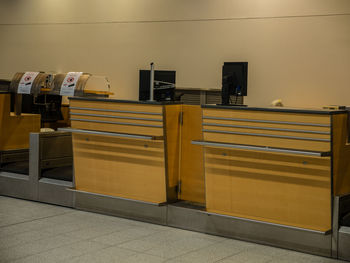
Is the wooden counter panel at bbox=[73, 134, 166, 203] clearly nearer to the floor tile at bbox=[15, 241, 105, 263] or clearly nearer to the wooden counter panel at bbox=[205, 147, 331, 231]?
the wooden counter panel at bbox=[205, 147, 331, 231]

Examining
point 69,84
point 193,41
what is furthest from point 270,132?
point 193,41

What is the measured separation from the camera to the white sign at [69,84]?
5914mm

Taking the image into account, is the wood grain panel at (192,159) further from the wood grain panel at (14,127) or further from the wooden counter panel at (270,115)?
the wood grain panel at (14,127)

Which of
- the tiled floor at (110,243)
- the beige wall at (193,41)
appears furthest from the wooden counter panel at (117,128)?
the beige wall at (193,41)

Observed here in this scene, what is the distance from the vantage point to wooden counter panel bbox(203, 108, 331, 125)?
151 inches

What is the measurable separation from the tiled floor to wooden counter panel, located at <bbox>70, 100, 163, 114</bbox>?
3.61 feet

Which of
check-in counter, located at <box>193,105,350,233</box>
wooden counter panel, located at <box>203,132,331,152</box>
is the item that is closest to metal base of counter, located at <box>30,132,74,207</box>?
check-in counter, located at <box>193,105,350,233</box>

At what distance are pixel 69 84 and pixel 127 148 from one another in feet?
4.90

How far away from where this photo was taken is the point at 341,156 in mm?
3990

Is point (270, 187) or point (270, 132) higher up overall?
point (270, 132)

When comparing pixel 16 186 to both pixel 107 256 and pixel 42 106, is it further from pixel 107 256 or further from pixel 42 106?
pixel 107 256

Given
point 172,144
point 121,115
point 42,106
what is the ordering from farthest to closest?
1. point 42,106
2. point 121,115
3. point 172,144

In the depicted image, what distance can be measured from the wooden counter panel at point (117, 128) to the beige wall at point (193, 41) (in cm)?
339

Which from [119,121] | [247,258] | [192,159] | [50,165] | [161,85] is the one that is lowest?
[247,258]
